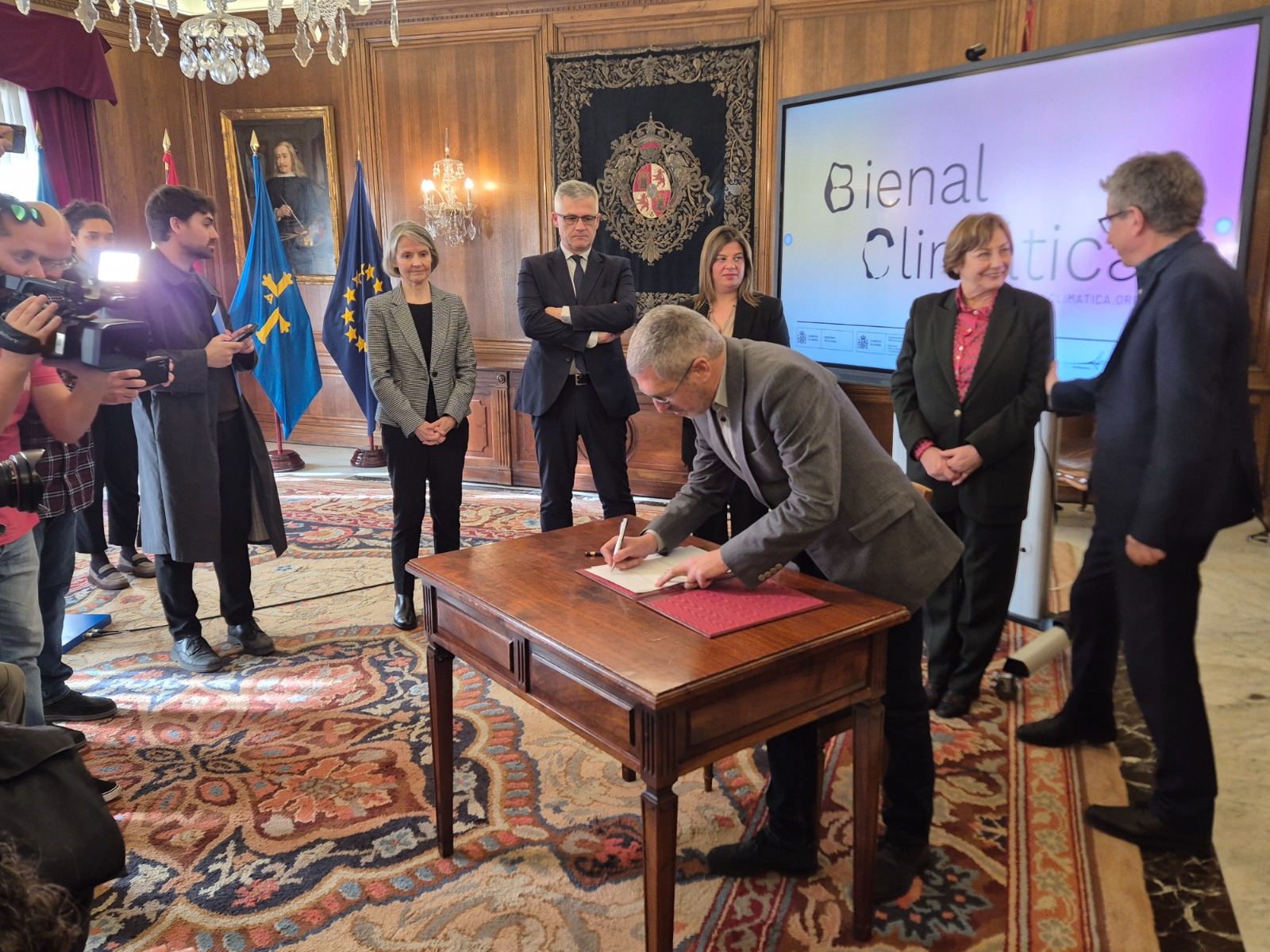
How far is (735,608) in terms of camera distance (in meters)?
1.75

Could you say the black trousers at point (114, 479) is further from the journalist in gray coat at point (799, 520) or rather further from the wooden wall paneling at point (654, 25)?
the wooden wall paneling at point (654, 25)

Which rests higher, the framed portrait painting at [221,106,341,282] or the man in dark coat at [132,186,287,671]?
the framed portrait painting at [221,106,341,282]

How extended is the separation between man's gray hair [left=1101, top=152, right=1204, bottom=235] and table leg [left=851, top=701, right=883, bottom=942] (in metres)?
1.31

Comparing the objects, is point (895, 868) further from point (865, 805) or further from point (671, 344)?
point (671, 344)

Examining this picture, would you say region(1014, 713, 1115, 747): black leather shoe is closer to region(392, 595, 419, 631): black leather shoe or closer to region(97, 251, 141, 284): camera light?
region(392, 595, 419, 631): black leather shoe

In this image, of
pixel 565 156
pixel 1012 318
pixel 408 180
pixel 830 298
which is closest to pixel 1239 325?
pixel 1012 318

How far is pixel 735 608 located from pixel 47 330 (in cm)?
155

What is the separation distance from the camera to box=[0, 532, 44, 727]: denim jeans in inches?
87.0

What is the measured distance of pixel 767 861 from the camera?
209 centimetres

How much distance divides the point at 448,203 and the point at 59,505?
4.09 m

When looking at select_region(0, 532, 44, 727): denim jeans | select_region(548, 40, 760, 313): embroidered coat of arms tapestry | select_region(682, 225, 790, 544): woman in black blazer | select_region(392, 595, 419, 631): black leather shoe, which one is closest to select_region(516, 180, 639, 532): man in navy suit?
select_region(682, 225, 790, 544): woman in black blazer

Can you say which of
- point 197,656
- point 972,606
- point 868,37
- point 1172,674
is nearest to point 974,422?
point 972,606

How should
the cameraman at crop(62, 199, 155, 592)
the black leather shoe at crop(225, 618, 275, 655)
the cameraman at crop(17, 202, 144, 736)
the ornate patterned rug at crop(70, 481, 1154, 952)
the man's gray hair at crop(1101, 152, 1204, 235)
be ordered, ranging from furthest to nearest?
1. the cameraman at crop(62, 199, 155, 592)
2. the black leather shoe at crop(225, 618, 275, 655)
3. the cameraman at crop(17, 202, 144, 736)
4. the man's gray hair at crop(1101, 152, 1204, 235)
5. the ornate patterned rug at crop(70, 481, 1154, 952)

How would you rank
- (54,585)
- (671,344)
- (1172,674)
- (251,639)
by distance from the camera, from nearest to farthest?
(671,344) < (1172,674) < (54,585) < (251,639)
